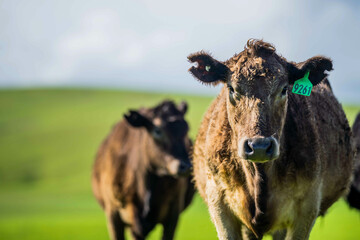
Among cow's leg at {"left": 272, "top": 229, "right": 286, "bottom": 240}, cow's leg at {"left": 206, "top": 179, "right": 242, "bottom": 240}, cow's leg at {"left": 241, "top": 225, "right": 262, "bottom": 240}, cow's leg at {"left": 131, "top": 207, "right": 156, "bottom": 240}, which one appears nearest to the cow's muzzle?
cow's leg at {"left": 206, "top": 179, "right": 242, "bottom": 240}

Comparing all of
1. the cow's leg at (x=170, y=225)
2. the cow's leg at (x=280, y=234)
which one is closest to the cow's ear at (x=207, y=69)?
the cow's leg at (x=280, y=234)

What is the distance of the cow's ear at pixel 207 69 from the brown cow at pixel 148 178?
156 inches

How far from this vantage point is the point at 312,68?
5.94 metres

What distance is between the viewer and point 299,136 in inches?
231

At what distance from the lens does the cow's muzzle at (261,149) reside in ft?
15.8

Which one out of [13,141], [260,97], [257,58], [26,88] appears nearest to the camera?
[260,97]

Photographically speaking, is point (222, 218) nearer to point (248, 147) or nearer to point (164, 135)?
point (248, 147)

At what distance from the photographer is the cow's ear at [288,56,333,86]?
585 centimetres

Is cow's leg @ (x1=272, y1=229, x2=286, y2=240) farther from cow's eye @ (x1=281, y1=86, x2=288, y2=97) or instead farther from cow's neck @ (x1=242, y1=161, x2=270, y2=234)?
cow's eye @ (x1=281, y1=86, x2=288, y2=97)

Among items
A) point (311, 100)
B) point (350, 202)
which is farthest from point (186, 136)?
point (311, 100)

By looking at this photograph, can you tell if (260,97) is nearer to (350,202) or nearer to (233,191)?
(233,191)

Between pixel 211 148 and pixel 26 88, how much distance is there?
73.0 meters

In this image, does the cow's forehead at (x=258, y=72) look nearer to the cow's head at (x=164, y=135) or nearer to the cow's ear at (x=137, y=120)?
the cow's head at (x=164, y=135)

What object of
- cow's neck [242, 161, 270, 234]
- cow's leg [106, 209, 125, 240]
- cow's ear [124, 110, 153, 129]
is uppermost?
cow's neck [242, 161, 270, 234]
